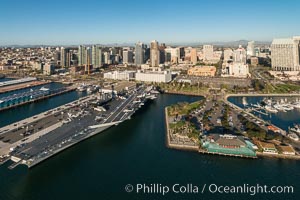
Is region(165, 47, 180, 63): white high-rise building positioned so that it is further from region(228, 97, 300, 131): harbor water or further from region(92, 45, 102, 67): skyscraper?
region(228, 97, 300, 131): harbor water

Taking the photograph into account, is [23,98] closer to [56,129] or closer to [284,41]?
[56,129]

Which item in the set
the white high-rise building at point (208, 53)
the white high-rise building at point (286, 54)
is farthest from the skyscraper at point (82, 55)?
the white high-rise building at point (286, 54)

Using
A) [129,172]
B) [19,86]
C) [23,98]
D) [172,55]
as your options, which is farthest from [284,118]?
[172,55]

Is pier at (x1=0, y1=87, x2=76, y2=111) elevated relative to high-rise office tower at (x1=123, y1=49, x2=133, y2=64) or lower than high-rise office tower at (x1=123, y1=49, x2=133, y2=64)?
lower

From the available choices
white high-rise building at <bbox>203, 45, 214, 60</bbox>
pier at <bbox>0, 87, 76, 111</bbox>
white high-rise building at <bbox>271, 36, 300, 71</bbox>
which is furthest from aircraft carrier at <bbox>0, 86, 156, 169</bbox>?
white high-rise building at <bbox>203, 45, 214, 60</bbox>

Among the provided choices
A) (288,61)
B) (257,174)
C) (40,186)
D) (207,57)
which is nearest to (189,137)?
(257,174)

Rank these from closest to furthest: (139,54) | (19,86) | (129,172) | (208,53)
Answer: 1. (129,172)
2. (19,86)
3. (139,54)
4. (208,53)

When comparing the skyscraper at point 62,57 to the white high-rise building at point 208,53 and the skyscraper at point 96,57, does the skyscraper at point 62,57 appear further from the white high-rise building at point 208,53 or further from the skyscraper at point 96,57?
the white high-rise building at point 208,53
